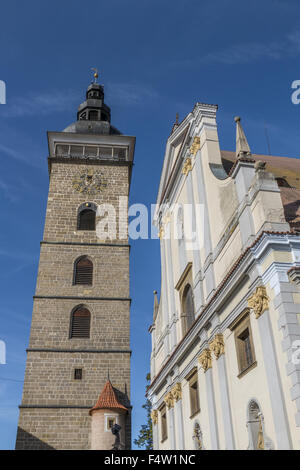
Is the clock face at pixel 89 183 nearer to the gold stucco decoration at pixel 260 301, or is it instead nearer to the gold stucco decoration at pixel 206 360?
the gold stucco decoration at pixel 206 360

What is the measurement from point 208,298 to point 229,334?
2.00m

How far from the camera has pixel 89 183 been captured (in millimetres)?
29094

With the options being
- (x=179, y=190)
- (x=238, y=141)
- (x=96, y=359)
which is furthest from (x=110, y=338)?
(x=238, y=141)

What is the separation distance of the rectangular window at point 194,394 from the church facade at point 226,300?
0.03 metres

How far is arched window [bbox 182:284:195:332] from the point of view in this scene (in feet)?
53.9

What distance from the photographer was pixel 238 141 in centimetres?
1279

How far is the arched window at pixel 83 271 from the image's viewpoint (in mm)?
25094

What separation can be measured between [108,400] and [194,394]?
7.00 meters

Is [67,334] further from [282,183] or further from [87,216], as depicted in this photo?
[282,183]

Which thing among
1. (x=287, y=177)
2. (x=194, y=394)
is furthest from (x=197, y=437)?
(x=287, y=177)

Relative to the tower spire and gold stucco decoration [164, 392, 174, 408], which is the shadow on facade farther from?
the tower spire

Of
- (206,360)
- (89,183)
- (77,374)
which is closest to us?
(206,360)

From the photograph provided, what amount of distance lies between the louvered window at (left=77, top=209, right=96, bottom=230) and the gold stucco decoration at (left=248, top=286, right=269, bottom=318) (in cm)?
1791
